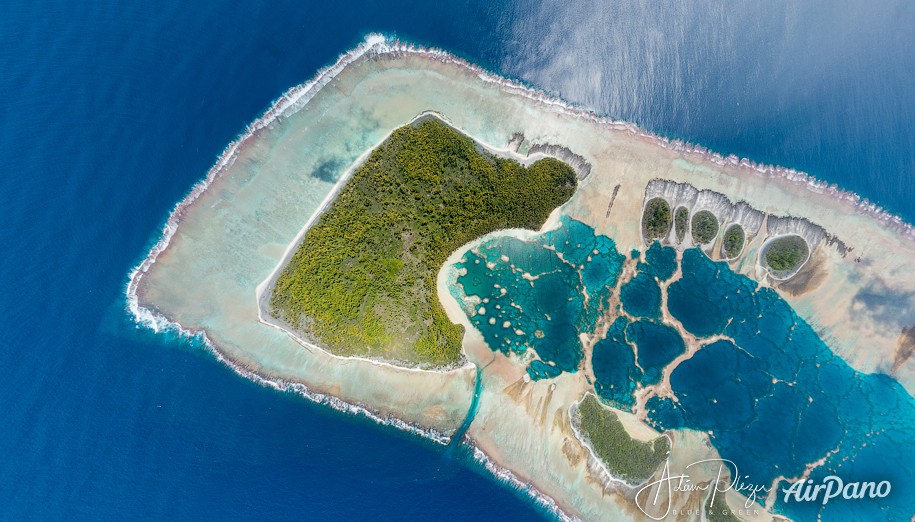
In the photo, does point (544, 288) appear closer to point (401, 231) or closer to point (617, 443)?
point (401, 231)

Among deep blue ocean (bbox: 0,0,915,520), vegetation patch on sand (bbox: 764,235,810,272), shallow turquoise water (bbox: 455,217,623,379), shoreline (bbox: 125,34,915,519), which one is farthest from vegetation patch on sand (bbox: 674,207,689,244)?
vegetation patch on sand (bbox: 764,235,810,272)

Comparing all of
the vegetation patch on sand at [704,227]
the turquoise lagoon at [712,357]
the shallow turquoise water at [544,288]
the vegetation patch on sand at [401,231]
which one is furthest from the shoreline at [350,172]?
the turquoise lagoon at [712,357]

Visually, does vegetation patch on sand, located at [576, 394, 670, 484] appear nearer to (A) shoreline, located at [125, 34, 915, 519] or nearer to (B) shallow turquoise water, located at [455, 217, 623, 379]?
(B) shallow turquoise water, located at [455, 217, 623, 379]

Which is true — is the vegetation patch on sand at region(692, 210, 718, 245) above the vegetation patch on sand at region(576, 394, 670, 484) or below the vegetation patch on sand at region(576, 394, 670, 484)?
above

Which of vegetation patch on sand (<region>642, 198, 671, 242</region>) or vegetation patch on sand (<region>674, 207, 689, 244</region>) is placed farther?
vegetation patch on sand (<region>674, 207, 689, 244</region>)

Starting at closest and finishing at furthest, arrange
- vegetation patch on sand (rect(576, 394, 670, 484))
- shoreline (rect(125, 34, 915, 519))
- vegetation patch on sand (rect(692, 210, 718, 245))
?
shoreline (rect(125, 34, 915, 519)), vegetation patch on sand (rect(692, 210, 718, 245)), vegetation patch on sand (rect(576, 394, 670, 484))

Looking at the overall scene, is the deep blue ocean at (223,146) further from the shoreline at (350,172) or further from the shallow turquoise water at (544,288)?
the shallow turquoise water at (544,288)

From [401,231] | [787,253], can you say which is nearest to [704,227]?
[787,253]
